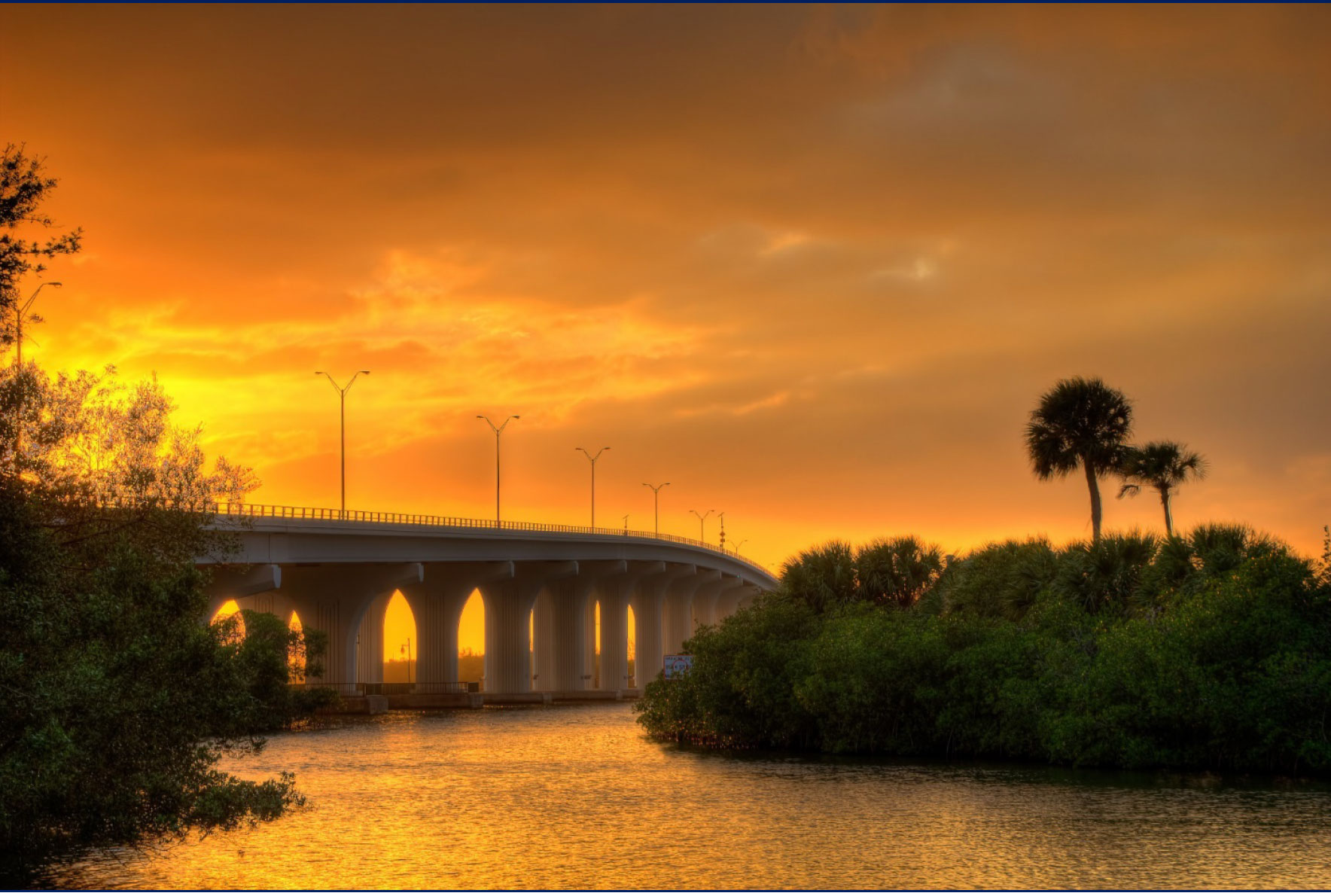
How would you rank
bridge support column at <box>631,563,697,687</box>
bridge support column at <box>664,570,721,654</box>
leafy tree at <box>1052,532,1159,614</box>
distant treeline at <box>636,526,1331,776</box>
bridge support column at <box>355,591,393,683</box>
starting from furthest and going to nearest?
bridge support column at <box>664,570,721,654</box> → bridge support column at <box>631,563,697,687</box> → bridge support column at <box>355,591,393,683</box> → leafy tree at <box>1052,532,1159,614</box> → distant treeline at <box>636,526,1331,776</box>

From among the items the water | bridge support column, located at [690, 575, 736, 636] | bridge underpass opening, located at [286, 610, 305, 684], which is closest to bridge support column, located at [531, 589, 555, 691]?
bridge underpass opening, located at [286, 610, 305, 684]

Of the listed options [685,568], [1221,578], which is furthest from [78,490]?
[685,568]

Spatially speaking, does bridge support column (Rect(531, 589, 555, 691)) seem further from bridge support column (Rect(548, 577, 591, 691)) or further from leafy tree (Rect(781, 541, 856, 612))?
leafy tree (Rect(781, 541, 856, 612))

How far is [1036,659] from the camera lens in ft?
161

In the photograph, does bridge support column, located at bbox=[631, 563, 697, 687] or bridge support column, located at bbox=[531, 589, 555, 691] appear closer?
bridge support column, located at bbox=[531, 589, 555, 691]

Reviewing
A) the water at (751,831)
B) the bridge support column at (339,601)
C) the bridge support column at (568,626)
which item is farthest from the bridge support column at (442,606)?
the water at (751,831)

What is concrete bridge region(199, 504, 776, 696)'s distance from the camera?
77.0 meters

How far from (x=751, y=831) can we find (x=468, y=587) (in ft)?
246

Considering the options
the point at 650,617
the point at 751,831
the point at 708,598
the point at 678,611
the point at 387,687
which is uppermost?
the point at 708,598

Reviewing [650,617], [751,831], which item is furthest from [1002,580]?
[650,617]

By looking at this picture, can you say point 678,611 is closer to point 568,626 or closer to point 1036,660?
point 568,626

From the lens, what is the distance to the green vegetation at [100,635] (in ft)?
80.8

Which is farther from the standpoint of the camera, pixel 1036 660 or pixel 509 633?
pixel 509 633

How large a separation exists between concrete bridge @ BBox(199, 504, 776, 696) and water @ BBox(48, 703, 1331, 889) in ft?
82.4
